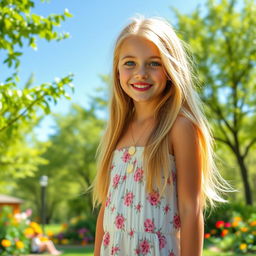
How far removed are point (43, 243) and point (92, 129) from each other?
21926 mm

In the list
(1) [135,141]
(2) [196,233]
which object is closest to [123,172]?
(1) [135,141]

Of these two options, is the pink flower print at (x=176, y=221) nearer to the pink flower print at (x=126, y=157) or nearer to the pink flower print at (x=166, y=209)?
the pink flower print at (x=166, y=209)

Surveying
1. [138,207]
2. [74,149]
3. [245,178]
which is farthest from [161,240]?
[74,149]

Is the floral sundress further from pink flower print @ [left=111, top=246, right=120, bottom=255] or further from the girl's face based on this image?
the girl's face

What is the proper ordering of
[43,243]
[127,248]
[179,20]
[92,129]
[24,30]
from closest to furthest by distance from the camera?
1. [127,248]
2. [24,30]
3. [43,243]
4. [179,20]
5. [92,129]

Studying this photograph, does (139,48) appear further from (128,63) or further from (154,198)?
(154,198)

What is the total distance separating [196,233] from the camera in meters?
1.77

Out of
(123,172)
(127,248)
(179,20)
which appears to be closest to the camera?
(127,248)

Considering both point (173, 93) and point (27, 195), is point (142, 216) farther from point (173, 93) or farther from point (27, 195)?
point (27, 195)

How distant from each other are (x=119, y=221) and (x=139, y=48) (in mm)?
922

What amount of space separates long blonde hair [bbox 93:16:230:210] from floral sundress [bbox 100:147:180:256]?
2.4 inches

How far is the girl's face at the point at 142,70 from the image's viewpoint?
2.03m

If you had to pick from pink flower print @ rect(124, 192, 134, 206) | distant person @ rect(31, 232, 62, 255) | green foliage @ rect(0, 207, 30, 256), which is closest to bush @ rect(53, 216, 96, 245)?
distant person @ rect(31, 232, 62, 255)

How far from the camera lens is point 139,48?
80.4 inches
